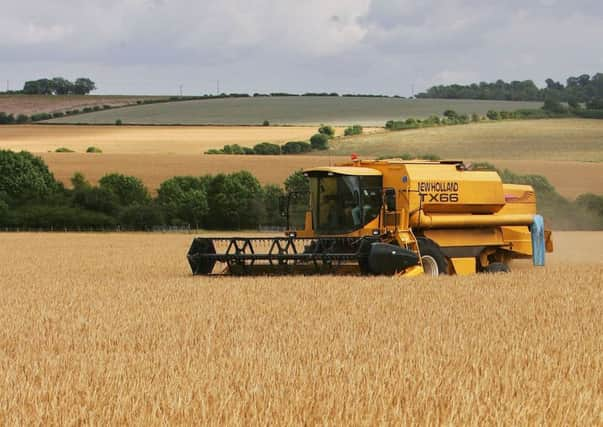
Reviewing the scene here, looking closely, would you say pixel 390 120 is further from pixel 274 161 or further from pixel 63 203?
pixel 63 203

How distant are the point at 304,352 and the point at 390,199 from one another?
10.2m

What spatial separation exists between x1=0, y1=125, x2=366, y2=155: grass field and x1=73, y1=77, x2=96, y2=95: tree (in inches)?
645

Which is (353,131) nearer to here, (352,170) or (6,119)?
(6,119)

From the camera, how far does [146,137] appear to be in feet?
234

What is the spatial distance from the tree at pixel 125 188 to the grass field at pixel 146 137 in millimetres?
8442

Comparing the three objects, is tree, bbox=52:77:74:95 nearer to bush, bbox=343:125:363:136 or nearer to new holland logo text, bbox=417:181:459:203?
bush, bbox=343:125:363:136

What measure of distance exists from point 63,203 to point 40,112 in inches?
1047

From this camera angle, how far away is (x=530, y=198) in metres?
21.5

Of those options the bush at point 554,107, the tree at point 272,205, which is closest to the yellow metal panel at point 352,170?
the tree at point 272,205

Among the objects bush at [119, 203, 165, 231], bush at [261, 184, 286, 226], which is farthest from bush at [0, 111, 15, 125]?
bush at [261, 184, 286, 226]

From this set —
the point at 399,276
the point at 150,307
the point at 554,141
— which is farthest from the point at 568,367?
the point at 554,141

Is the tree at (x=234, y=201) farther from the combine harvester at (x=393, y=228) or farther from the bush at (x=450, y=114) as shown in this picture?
the combine harvester at (x=393, y=228)

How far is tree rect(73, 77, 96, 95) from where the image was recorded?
92000 mm

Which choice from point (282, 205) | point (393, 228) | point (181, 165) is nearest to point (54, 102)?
point (181, 165)
